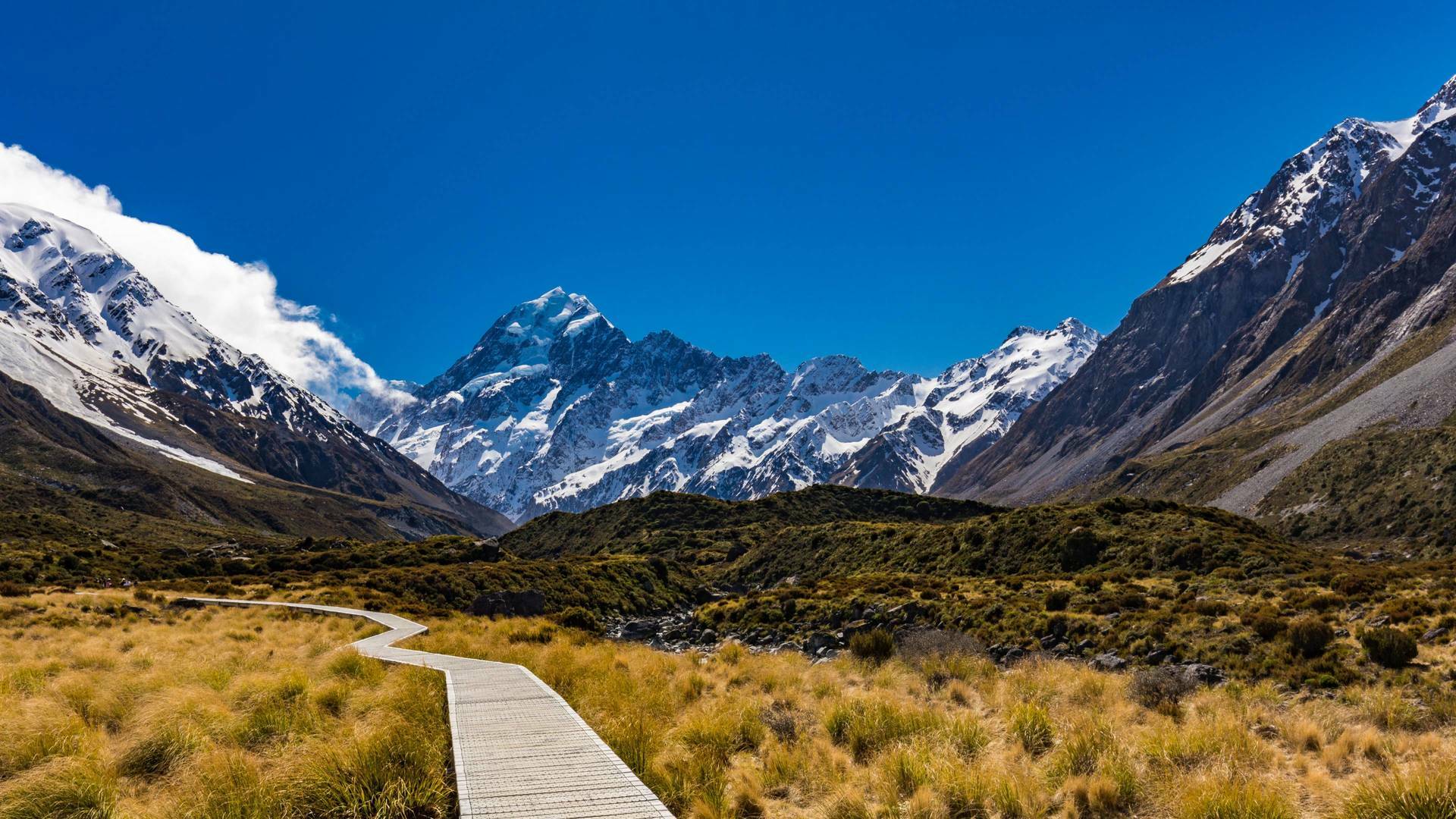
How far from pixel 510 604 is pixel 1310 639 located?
127 ft

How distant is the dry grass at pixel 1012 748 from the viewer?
823 cm

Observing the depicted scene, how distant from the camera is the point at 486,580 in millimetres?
54188

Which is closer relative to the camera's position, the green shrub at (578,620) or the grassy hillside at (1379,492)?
the green shrub at (578,620)

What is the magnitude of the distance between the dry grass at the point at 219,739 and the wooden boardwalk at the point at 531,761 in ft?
1.41

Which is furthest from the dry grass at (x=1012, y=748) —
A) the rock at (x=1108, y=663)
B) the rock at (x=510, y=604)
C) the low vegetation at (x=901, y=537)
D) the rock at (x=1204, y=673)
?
the rock at (x=510, y=604)

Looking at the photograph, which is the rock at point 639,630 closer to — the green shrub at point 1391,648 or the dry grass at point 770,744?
the dry grass at point 770,744

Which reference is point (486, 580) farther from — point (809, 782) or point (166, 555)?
point (809, 782)

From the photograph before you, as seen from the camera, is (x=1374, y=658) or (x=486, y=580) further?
(x=486, y=580)

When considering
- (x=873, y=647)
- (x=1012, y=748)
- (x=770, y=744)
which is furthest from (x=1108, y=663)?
(x=770, y=744)

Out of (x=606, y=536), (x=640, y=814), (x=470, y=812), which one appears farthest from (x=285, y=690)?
(x=606, y=536)

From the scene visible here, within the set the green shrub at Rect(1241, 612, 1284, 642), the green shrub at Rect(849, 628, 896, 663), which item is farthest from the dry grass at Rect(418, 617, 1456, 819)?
the green shrub at Rect(1241, 612, 1284, 642)

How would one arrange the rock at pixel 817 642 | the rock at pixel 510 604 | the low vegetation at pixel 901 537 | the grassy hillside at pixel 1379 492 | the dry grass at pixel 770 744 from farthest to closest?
the grassy hillside at pixel 1379 492 < the low vegetation at pixel 901 537 < the rock at pixel 510 604 < the rock at pixel 817 642 < the dry grass at pixel 770 744

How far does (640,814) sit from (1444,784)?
8.27m

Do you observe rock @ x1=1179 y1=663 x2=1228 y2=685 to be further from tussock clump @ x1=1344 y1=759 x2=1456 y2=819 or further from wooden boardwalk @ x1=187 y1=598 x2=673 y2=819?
wooden boardwalk @ x1=187 y1=598 x2=673 y2=819
